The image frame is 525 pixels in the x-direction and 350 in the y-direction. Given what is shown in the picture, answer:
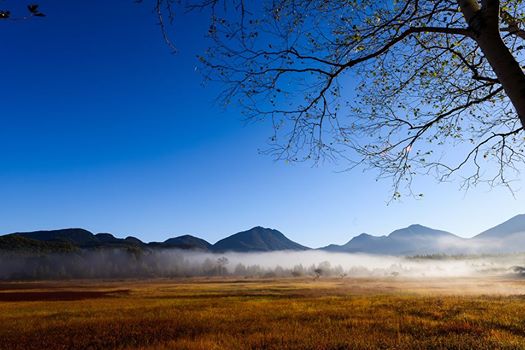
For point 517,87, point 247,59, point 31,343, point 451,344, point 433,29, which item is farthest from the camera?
point 31,343

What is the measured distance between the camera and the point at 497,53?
18.7 feet

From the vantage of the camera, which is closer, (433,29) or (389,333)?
(433,29)

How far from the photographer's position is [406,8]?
28.6 ft

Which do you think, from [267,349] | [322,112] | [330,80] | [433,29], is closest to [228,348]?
[267,349]

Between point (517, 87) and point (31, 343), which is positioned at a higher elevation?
point (517, 87)

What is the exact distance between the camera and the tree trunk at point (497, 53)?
215 inches

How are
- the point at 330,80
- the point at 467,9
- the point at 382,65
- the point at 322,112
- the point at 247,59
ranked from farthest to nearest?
the point at 382,65 < the point at 322,112 < the point at 330,80 < the point at 247,59 < the point at 467,9

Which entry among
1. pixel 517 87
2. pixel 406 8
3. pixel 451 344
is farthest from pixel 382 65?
pixel 451 344

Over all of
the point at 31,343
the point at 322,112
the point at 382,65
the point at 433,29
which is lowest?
the point at 31,343

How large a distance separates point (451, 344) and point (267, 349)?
20.2 ft

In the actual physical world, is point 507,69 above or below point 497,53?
below

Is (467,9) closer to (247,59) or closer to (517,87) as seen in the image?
(517,87)

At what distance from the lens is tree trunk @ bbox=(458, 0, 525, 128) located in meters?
5.47

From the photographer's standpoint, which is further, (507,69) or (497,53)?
(497,53)
